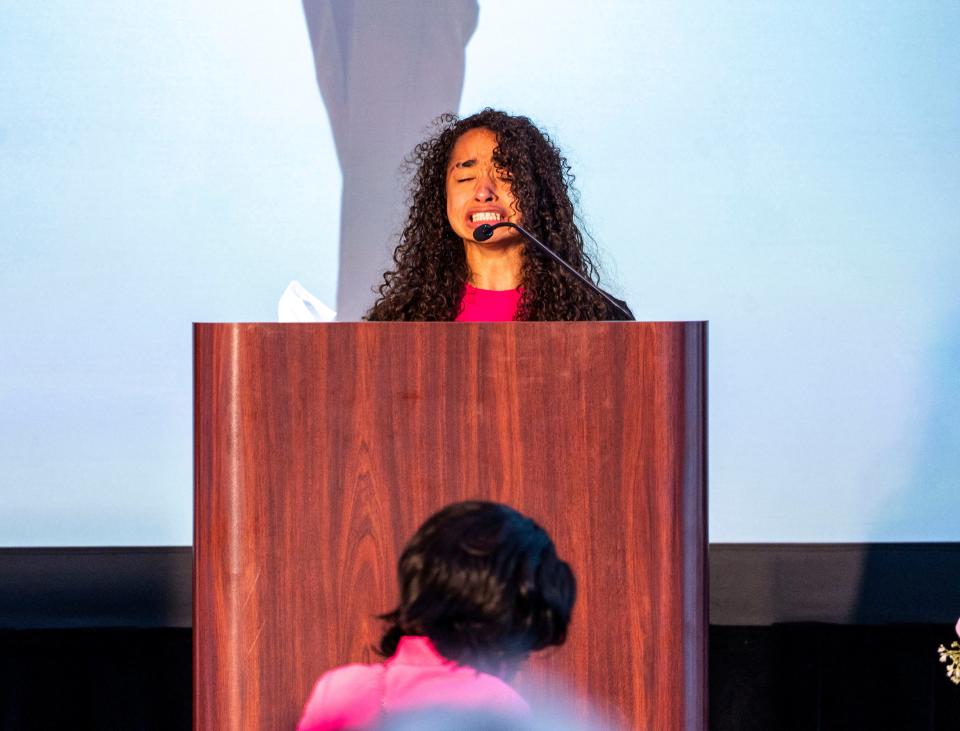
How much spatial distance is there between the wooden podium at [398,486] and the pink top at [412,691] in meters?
0.14

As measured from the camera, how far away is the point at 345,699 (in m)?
1.14

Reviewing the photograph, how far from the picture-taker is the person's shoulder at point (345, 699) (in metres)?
1.10

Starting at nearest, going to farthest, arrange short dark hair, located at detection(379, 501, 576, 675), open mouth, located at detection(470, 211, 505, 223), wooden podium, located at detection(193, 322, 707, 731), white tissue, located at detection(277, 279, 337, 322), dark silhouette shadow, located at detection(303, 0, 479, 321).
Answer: short dark hair, located at detection(379, 501, 576, 675), wooden podium, located at detection(193, 322, 707, 731), white tissue, located at detection(277, 279, 337, 322), open mouth, located at detection(470, 211, 505, 223), dark silhouette shadow, located at detection(303, 0, 479, 321)

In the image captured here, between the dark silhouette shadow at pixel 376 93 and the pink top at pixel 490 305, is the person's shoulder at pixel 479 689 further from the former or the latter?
the dark silhouette shadow at pixel 376 93

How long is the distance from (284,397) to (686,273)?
1706mm

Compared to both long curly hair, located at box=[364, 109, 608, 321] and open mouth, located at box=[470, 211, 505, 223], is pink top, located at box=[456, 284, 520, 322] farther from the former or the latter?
open mouth, located at box=[470, 211, 505, 223]

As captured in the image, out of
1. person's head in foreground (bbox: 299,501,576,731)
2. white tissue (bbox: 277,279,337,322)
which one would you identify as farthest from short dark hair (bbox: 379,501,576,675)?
white tissue (bbox: 277,279,337,322)

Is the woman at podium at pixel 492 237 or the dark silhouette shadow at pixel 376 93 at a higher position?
the dark silhouette shadow at pixel 376 93

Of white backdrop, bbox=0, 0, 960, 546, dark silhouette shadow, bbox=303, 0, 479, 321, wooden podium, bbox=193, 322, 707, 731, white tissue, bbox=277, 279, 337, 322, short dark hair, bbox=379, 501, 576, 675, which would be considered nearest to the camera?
short dark hair, bbox=379, 501, 576, 675

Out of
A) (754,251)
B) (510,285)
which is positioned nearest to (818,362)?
(754,251)

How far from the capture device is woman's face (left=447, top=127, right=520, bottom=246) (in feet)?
7.23

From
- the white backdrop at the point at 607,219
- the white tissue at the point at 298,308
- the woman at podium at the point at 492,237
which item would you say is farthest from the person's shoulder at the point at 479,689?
the white backdrop at the point at 607,219

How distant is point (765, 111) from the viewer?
2873 millimetres

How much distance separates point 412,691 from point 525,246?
1259 mm
